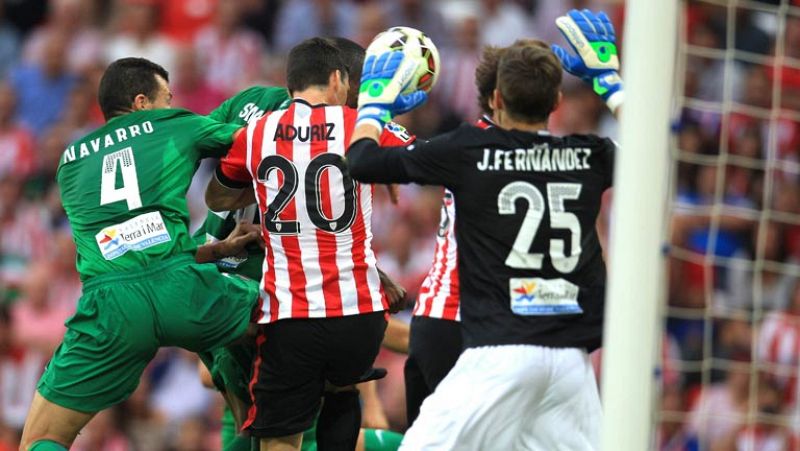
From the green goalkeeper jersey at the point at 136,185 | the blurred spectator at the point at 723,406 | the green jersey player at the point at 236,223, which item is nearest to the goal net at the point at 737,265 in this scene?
the blurred spectator at the point at 723,406

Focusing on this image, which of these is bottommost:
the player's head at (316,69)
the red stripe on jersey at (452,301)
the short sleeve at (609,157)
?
the red stripe on jersey at (452,301)

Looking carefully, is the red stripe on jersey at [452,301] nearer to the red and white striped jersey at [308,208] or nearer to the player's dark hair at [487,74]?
the red and white striped jersey at [308,208]

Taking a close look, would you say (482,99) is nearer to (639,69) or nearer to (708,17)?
(639,69)

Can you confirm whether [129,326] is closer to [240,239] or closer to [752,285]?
[240,239]

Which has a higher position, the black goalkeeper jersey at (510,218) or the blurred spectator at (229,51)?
the blurred spectator at (229,51)

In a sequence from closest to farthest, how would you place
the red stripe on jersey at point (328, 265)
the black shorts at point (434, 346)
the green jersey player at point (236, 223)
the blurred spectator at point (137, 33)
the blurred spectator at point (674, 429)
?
1. the red stripe on jersey at point (328, 265)
2. the black shorts at point (434, 346)
3. the green jersey player at point (236, 223)
4. the blurred spectator at point (674, 429)
5. the blurred spectator at point (137, 33)

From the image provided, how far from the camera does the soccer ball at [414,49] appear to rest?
585 cm

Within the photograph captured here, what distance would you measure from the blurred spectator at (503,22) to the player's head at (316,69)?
547 cm

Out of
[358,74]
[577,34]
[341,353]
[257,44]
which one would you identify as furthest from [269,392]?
[257,44]

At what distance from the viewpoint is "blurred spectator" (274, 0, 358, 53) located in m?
12.4

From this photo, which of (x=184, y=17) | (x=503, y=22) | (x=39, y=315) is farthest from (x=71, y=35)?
(x=503, y=22)

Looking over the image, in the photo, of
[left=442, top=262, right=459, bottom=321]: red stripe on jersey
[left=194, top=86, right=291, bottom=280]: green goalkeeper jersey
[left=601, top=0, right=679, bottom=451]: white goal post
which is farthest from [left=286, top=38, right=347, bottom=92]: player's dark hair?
[left=601, top=0, right=679, bottom=451]: white goal post

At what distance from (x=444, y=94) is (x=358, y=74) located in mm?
5008

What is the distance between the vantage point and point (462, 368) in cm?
548
